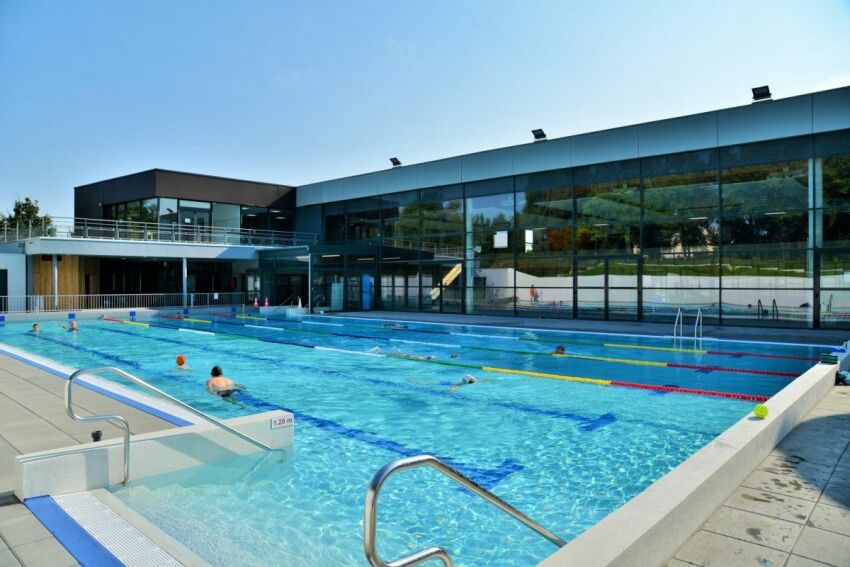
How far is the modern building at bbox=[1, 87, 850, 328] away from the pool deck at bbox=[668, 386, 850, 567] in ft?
40.9

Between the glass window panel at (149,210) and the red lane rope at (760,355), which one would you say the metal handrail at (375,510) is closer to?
the red lane rope at (760,355)

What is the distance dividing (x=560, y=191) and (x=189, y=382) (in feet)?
46.1

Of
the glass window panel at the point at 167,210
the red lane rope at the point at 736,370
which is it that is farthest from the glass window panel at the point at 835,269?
the glass window panel at the point at 167,210

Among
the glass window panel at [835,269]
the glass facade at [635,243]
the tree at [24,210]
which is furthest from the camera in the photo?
the tree at [24,210]

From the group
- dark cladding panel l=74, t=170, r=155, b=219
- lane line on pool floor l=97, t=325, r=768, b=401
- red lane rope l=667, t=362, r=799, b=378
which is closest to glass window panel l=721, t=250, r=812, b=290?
red lane rope l=667, t=362, r=799, b=378

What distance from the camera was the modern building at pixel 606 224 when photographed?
48.9 ft

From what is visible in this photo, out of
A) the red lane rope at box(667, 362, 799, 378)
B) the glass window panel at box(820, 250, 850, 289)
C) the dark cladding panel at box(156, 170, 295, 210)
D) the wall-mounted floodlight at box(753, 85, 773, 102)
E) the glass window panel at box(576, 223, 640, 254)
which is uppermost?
the wall-mounted floodlight at box(753, 85, 773, 102)

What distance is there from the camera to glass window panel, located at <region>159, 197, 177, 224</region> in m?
25.9

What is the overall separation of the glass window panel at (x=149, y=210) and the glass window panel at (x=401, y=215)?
11030 millimetres

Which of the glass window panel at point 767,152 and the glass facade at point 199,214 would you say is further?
the glass facade at point 199,214

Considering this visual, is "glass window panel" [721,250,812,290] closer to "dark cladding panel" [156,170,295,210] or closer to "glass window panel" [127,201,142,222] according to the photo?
"dark cladding panel" [156,170,295,210]

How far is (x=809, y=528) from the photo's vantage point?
10.2 ft

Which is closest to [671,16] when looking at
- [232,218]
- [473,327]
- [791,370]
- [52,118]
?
[791,370]

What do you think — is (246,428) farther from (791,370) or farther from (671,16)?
(671,16)
